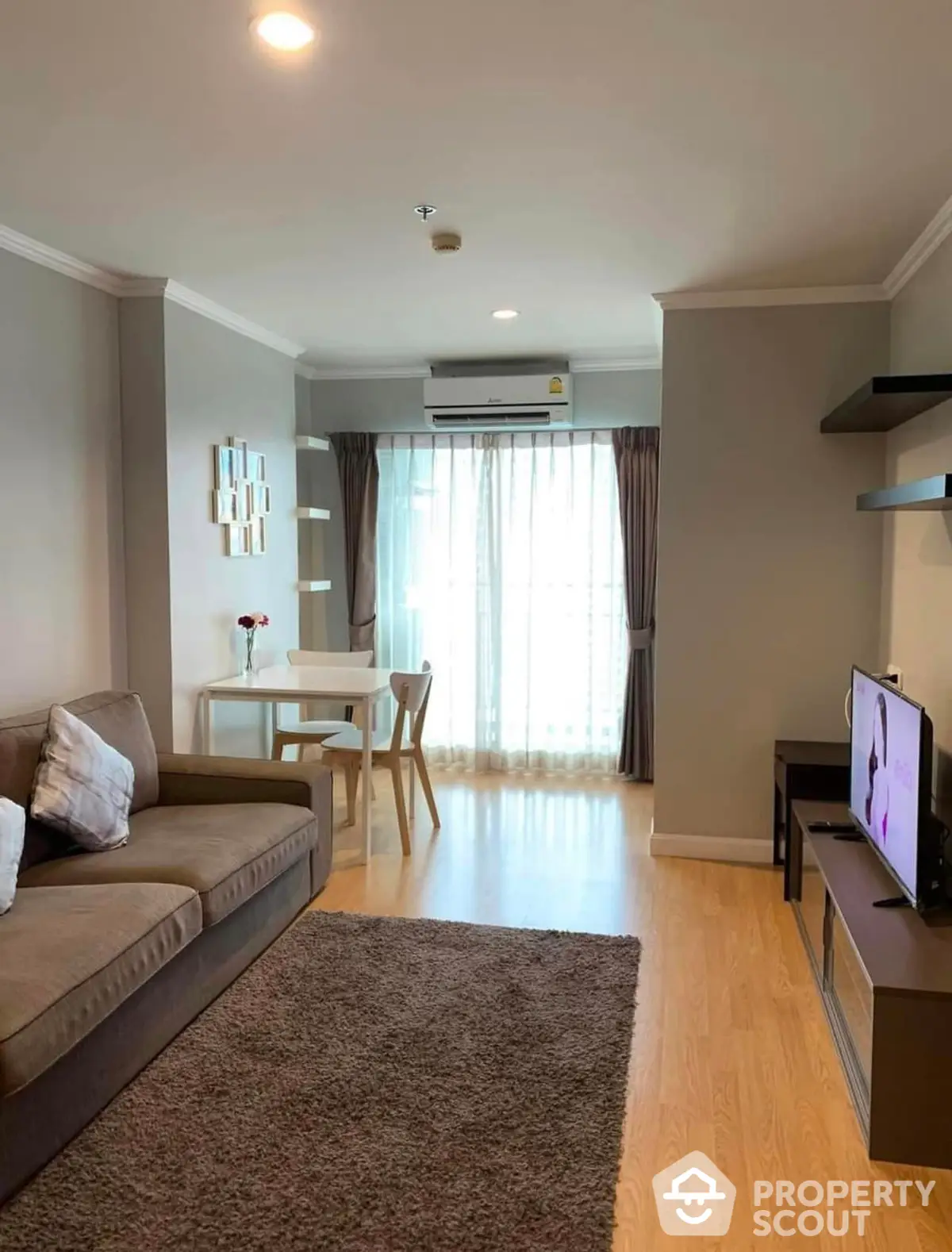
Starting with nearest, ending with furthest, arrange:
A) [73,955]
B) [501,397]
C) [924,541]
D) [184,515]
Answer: [73,955] → [924,541] → [184,515] → [501,397]

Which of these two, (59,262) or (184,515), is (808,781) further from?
(59,262)

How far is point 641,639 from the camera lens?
5.66m

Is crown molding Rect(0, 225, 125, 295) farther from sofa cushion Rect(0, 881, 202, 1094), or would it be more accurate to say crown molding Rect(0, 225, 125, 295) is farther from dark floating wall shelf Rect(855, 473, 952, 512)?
dark floating wall shelf Rect(855, 473, 952, 512)

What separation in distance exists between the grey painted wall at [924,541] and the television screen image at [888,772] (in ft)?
0.78

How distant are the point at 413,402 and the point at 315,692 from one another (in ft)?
8.17

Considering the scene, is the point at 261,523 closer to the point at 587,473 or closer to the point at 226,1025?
the point at 587,473

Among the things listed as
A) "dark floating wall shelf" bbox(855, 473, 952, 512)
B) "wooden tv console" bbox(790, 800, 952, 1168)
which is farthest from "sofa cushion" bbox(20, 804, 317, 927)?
"dark floating wall shelf" bbox(855, 473, 952, 512)

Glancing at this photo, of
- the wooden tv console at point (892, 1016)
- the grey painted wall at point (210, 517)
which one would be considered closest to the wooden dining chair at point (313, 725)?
the grey painted wall at point (210, 517)

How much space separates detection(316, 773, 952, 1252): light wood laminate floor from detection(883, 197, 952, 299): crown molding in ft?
8.25

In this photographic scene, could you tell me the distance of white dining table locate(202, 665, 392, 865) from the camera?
4.14 meters

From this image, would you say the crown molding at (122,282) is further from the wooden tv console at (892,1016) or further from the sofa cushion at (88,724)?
the wooden tv console at (892,1016)

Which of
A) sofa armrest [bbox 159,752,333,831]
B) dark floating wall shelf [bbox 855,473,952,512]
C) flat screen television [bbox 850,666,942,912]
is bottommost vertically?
sofa armrest [bbox 159,752,333,831]

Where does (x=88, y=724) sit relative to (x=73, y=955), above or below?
above

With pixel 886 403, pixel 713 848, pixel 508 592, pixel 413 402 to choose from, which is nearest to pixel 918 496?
pixel 886 403
